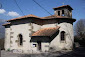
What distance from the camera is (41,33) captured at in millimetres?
16719

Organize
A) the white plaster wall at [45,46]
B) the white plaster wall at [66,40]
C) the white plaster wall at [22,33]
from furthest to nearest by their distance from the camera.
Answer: the white plaster wall at [22,33] < the white plaster wall at [66,40] < the white plaster wall at [45,46]

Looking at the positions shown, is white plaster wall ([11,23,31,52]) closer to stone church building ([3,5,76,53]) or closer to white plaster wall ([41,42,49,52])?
stone church building ([3,5,76,53])

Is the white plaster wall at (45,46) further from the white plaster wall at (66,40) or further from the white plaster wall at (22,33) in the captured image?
the white plaster wall at (22,33)

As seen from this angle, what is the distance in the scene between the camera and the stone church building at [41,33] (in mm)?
16266

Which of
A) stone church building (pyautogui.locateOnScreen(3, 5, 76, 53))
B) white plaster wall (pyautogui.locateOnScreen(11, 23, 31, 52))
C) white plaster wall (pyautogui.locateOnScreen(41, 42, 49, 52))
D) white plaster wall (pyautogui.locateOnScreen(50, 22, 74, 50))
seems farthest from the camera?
white plaster wall (pyautogui.locateOnScreen(11, 23, 31, 52))

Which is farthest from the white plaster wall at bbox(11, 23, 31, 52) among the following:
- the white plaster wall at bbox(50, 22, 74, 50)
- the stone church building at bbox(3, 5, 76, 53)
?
the white plaster wall at bbox(50, 22, 74, 50)

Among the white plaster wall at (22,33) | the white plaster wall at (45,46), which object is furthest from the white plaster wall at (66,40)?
the white plaster wall at (22,33)

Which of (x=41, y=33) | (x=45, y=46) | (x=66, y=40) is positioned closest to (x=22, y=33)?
(x=41, y=33)

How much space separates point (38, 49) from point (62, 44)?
12.9 ft

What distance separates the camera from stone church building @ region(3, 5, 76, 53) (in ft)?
53.4

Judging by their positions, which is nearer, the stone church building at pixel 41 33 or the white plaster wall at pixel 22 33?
the stone church building at pixel 41 33

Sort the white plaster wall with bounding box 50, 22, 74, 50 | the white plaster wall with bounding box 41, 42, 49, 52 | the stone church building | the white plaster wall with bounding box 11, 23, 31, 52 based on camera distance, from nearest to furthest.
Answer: the white plaster wall with bounding box 41, 42, 49, 52 → the stone church building → the white plaster wall with bounding box 50, 22, 74, 50 → the white plaster wall with bounding box 11, 23, 31, 52

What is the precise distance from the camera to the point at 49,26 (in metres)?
18.4

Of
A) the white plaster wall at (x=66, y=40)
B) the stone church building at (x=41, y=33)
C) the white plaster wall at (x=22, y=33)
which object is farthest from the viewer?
the white plaster wall at (x=22, y=33)
